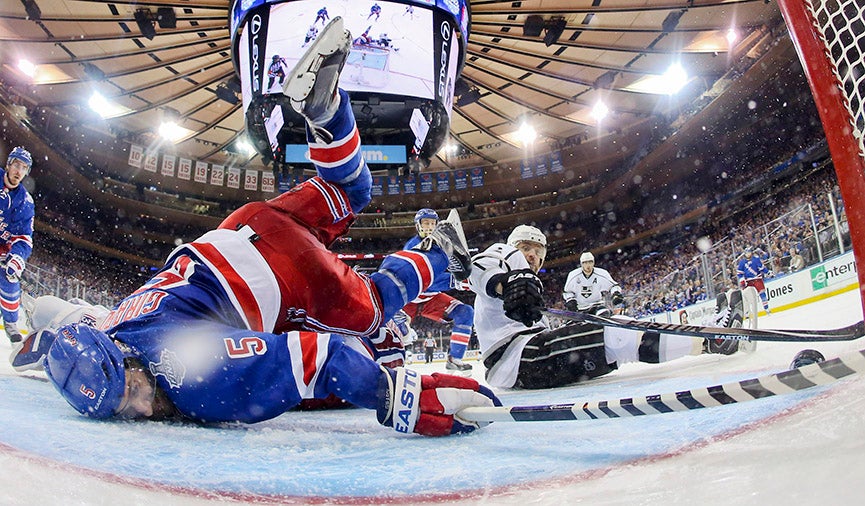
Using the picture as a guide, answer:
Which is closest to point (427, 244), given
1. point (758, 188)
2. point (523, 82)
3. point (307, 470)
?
point (307, 470)

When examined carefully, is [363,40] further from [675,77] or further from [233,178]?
[233,178]

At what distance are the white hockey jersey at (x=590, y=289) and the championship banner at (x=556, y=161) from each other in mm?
11572

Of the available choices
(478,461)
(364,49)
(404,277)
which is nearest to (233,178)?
(364,49)

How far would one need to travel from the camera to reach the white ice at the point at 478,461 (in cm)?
69

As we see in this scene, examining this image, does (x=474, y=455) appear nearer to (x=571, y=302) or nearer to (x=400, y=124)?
(x=571, y=302)

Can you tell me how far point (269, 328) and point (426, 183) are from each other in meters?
17.7

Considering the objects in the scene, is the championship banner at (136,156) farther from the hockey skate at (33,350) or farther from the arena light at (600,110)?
the hockey skate at (33,350)

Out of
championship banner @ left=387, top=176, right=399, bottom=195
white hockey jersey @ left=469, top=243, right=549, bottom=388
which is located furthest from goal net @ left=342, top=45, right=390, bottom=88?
championship banner @ left=387, top=176, right=399, bottom=195

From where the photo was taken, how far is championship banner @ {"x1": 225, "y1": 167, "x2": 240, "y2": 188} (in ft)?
59.1

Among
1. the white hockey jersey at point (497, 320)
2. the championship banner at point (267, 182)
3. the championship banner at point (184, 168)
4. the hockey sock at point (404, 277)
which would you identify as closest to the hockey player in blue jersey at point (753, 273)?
the white hockey jersey at point (497, 320)

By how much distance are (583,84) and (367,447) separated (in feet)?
40.6

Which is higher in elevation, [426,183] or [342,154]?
[426,183]

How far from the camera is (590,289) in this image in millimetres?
7090

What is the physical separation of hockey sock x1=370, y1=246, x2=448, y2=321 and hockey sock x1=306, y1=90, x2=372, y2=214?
1.17ft
